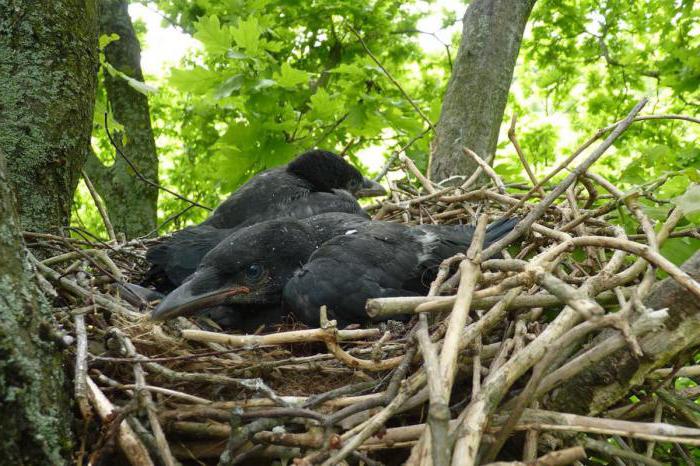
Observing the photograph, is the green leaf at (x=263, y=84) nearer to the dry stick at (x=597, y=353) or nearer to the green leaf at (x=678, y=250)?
the green leaf at (x=678, y=250)

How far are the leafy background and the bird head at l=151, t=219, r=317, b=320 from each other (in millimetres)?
1035

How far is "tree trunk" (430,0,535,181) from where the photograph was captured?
4.17 m

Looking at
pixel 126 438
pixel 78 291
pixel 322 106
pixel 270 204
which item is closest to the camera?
pixel 126 438

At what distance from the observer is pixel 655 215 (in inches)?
81.4

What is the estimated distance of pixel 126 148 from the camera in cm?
604

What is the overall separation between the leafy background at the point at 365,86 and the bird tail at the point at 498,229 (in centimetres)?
47

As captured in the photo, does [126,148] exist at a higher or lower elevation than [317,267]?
higher

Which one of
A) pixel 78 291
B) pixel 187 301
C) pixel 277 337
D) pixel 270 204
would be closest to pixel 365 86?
pixel 270 204

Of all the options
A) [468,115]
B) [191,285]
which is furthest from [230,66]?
[191,285]

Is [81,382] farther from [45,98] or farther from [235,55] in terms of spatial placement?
[235,55]

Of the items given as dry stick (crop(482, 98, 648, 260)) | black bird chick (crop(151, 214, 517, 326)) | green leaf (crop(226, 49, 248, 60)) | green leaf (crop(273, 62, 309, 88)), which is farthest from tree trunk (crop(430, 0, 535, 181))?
dry stick (crop(482, 98, 648, 260))

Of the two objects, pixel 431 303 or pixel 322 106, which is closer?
pixel 431 303

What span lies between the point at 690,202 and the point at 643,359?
41 centimetres

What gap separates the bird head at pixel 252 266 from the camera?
2854 mm
